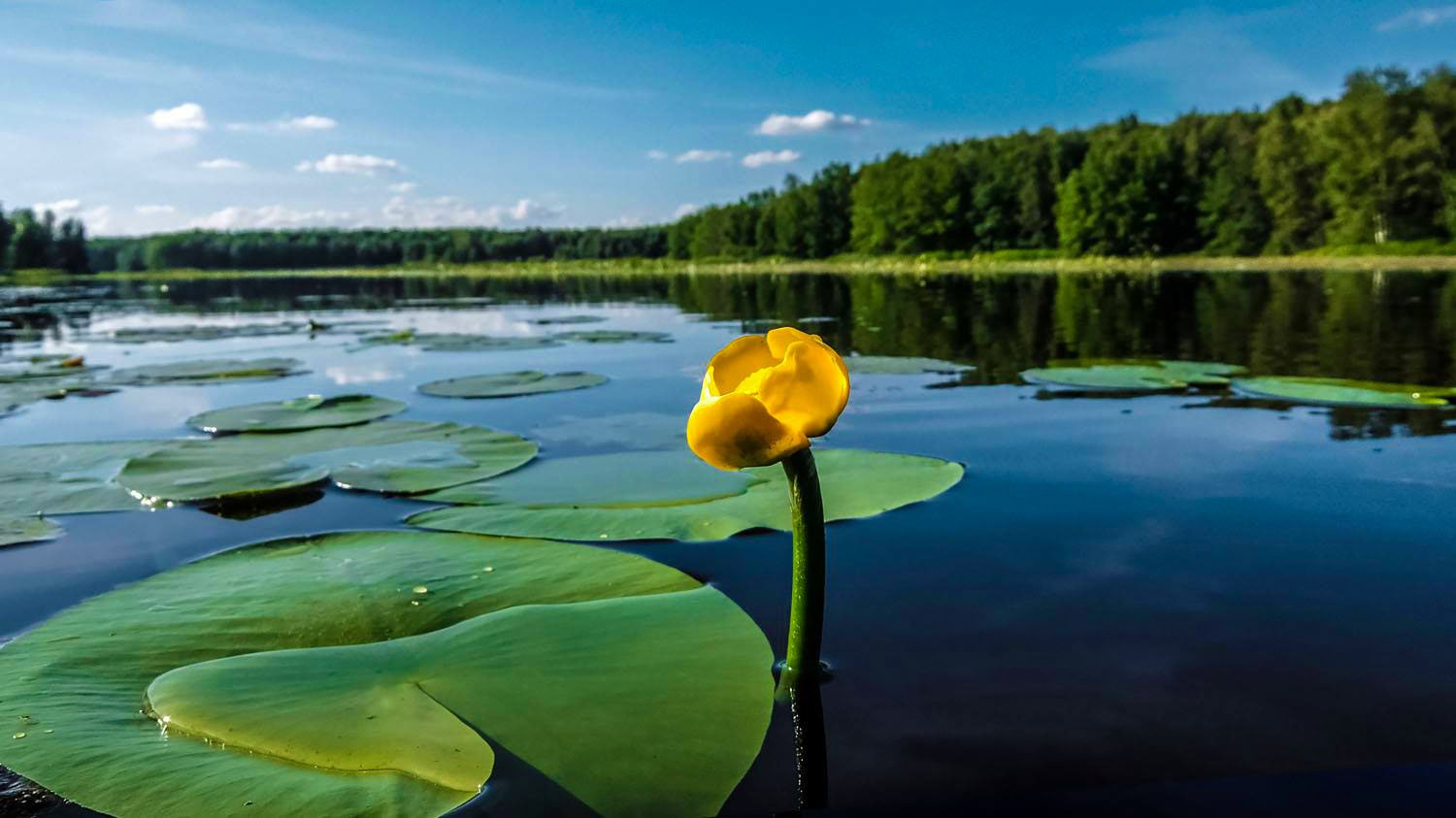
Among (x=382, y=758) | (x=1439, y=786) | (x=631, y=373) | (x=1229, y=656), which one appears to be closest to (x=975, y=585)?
(x=1229, y=656)

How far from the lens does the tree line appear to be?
260 ft

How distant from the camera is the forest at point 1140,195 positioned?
39688mm

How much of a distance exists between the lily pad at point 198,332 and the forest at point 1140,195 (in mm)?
43437

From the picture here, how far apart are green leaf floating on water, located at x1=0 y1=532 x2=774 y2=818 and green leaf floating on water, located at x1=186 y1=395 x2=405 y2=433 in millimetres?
2790

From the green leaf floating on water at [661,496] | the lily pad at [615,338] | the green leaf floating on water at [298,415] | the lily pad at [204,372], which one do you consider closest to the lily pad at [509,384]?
the green leaf floating on water at [298,415]

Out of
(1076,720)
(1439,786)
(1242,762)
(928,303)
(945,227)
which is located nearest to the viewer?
(1439,786)

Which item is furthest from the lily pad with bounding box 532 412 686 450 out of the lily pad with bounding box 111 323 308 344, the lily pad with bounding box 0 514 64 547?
the lily pad with bounding box 111 323 308 344

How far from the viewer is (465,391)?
6.73m

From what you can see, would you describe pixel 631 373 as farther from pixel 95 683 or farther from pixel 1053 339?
pixel 95 683

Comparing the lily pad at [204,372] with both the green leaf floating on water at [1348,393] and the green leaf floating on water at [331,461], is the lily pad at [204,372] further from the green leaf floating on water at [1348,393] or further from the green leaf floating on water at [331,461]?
the green leaf floating on water at [1348,393]

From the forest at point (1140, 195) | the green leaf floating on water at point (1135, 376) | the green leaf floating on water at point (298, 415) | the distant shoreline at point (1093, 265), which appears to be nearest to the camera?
the green leaf floating on water at point (298, 415)

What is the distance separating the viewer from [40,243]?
8144 centimetres

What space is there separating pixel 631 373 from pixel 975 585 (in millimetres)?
5887

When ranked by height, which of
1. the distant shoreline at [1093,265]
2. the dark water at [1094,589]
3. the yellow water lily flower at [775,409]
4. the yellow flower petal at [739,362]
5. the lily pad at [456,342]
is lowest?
the dark water at [1094,589]
